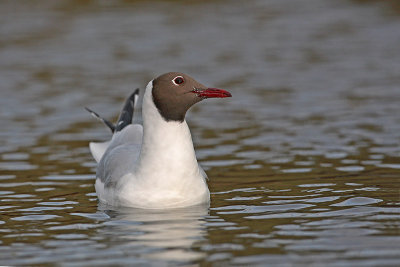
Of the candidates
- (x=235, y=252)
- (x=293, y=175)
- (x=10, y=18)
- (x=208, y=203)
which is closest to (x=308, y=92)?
(x=293, y=175)

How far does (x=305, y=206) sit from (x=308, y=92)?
292 inches

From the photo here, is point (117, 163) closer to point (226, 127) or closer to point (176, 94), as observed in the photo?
point (176, 94)

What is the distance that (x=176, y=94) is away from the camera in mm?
Result: 8086

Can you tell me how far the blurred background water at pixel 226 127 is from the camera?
6.98 metres

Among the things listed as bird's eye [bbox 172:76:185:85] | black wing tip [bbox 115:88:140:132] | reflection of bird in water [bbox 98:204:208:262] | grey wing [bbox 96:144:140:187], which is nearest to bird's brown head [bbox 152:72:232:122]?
bird's eye [bbox 172:76:185:85]

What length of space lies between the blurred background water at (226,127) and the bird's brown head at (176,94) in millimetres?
878

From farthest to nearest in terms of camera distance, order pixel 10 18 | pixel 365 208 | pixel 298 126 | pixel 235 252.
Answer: pixel 10 18 < pixel 298 126 < pixel 365 208 < pixel 235 252

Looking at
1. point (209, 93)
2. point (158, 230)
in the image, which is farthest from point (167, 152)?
point (158, 230)

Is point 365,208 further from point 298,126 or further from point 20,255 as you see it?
point 298,126

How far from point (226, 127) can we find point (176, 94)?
5094 millimetres

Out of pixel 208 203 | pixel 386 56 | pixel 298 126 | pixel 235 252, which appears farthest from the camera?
pixel 386 56

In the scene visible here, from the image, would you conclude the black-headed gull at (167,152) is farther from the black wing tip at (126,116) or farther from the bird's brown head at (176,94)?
the black wing tip at (126,116)

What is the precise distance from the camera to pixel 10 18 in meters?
24.8

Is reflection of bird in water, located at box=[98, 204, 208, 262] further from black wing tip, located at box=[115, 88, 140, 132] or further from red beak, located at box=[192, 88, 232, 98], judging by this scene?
black wing tip, located at box=[115, 88, 140, 132]
